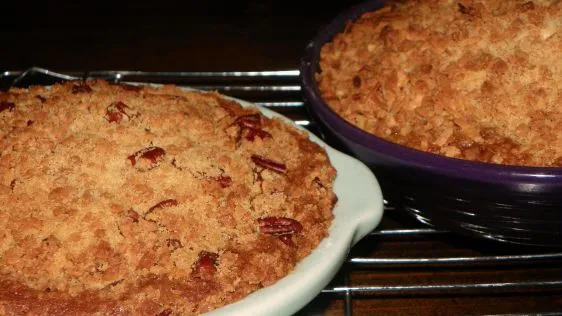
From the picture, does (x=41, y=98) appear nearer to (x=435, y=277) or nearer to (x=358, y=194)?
(x=358, y=194)

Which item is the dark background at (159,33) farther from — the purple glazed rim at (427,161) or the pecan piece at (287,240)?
the pecan piece at (287,240)

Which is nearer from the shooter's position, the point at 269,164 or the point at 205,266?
the point at 205,266

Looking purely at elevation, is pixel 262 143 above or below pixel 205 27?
below

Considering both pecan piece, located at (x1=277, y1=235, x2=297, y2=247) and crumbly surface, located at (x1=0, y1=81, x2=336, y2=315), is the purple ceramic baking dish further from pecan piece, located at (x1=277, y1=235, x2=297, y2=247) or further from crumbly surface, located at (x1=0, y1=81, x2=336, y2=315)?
pecan piece, located at (x1=277, y1=235, x2=297, y2=247)

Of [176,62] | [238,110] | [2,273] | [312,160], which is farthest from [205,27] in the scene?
[2,273]

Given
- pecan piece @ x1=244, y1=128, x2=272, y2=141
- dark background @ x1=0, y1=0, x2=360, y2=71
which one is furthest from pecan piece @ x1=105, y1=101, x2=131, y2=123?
dark background @ x1=0, y1=0, x2=360, y2=71

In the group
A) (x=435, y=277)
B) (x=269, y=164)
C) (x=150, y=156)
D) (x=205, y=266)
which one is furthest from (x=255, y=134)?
(x=435, y=277)

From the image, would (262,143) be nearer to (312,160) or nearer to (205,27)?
(312,160)
